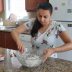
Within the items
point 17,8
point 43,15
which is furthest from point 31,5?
point 43,15

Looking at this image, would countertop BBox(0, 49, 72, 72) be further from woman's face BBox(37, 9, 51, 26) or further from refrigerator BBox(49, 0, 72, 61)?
refrigerator BBox(49, 0, 72, 61)

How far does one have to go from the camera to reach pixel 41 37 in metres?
1.82

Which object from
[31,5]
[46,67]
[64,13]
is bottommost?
[46,67]

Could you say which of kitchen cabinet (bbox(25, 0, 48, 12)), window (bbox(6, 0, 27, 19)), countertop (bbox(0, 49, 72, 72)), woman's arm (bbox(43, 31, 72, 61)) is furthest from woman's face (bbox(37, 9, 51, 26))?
window (bbox(6, 0, 27, 19))

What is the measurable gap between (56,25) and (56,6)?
1323 mm

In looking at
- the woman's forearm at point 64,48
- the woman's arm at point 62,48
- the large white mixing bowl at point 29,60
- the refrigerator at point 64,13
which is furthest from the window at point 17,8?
the large white mixing bowl at point 29,60

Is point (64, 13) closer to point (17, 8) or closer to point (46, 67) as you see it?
point (17, 8)

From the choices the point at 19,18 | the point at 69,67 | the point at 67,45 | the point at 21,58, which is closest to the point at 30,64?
the point at 21,58

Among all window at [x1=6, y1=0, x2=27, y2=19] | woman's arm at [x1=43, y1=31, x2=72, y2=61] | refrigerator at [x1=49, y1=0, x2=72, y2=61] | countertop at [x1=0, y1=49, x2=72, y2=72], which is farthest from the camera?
window at [x1=6, y1=0, x2=27, y2=19]

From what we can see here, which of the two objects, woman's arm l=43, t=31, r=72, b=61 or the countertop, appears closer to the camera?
the countertop

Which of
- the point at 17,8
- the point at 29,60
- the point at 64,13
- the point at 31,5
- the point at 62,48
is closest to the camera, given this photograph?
the point at 29,60

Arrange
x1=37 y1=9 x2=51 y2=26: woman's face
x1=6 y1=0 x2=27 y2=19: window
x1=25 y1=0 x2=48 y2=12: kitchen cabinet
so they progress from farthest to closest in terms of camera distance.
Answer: x1=6 y1=0 x2=27 y2=19: window → x1=25 y1=0 x2=48 y2=12: kitchen cabinet → x1=37 y1=9 x2=51 y2=26: woman's face

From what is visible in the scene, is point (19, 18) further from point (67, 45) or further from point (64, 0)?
point (67, 45)

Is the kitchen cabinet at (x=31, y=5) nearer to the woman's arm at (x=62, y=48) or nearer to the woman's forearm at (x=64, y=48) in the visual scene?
the woman's arm at (x=62, y=48)
